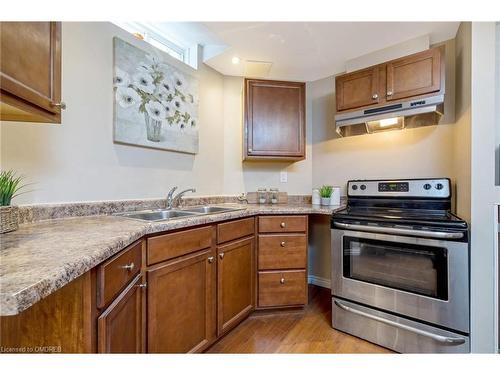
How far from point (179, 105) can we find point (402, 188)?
6.70ft

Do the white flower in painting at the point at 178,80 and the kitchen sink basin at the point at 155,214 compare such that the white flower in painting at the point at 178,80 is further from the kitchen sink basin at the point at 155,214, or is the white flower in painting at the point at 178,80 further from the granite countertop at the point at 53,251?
the granite countertop at the point at 53,251

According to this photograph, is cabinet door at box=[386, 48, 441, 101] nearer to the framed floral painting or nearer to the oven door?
the oven door

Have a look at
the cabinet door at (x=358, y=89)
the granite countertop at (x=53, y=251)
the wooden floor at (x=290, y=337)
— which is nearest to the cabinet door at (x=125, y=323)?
the granite countertop at (x=53, y=251)

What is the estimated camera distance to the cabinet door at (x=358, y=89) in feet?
6.36

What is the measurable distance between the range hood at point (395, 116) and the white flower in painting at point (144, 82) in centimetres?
160

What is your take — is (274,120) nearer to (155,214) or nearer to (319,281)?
(155,214)

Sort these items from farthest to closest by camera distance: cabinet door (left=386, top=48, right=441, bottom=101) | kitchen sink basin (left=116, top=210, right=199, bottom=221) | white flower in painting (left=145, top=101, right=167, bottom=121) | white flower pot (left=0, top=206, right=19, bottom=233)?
white flower in painting (left=145, top=101, right=167, bottom=121)
cabinet door (left=386, top=48, right=441, bottom=101)
kitchen sink basin (left=116, top=210, right=199, bottom=221)
white flower pot (left=0, top=206, right=19, bottom=233)

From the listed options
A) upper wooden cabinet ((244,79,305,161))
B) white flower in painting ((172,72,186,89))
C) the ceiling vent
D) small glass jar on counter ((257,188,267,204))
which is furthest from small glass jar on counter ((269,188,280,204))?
white flower in painting ((172,72,186,89))

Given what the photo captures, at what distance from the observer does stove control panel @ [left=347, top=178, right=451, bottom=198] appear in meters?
1.85

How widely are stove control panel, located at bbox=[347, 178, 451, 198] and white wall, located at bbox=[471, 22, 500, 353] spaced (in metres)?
0.41

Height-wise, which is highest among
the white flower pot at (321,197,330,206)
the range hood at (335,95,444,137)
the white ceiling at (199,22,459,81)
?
the white ceiling at (199,22,459,81)

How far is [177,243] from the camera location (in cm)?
129

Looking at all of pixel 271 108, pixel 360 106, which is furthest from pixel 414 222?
pixel 271 108
